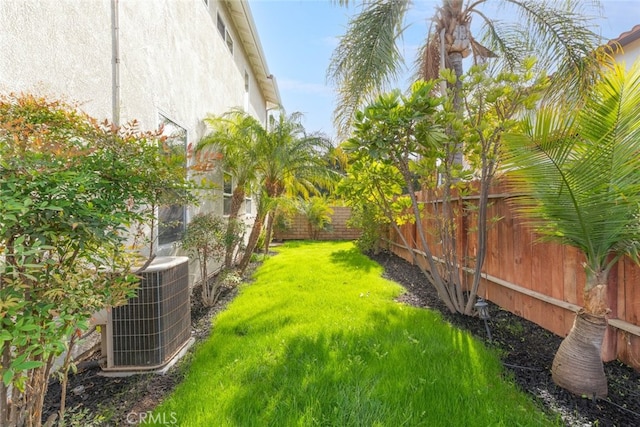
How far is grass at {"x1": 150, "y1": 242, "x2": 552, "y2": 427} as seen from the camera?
2.38m

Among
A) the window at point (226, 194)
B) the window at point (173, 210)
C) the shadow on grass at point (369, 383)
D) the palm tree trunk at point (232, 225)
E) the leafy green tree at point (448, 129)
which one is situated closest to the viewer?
the shadow on grass at point (369, 383)

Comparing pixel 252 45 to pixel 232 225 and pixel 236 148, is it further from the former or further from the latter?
pixel 232 225

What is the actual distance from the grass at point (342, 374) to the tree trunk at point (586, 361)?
18.3 inches

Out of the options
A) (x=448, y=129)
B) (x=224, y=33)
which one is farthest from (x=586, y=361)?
(x=224, y=33)

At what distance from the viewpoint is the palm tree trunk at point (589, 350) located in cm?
263

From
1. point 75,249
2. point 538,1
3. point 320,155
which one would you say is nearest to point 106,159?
point 75,249

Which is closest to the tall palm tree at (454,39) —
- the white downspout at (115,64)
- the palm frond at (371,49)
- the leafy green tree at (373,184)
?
the palm frond at (371,49)

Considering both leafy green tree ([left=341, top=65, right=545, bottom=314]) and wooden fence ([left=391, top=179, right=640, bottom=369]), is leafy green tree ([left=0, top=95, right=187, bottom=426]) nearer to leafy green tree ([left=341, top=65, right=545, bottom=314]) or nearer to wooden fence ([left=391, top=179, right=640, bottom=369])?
leafy green tree ([left=341, top=65, right=545, bottom=314])

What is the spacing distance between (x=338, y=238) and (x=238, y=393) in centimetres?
1425

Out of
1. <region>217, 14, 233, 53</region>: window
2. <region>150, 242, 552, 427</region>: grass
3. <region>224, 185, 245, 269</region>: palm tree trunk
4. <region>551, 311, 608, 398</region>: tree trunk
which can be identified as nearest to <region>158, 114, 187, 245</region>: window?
<region>224, 185, 245, 269</region>: palm tree trunk

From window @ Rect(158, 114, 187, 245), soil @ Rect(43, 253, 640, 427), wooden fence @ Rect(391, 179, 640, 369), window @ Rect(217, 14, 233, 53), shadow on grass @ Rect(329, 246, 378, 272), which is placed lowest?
soil @ Rect(43, 253, 640, 427)

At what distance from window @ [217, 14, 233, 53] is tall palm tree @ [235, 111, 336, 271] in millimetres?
2665

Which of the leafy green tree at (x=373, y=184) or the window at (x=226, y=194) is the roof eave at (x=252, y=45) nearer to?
the window at (x=226, y=194)

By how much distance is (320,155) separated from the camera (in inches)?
327
